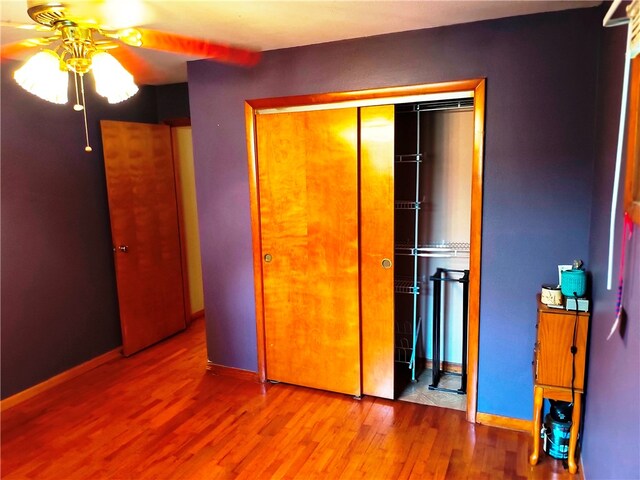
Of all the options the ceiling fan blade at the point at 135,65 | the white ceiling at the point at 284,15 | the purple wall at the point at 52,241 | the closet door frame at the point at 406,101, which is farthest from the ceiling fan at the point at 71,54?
the purple wall at the point at 52,241

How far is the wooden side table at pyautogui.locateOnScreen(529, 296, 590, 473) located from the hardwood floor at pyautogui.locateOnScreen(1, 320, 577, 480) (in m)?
0.38

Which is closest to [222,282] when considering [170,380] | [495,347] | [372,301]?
[170,380]

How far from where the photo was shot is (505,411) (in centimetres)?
266

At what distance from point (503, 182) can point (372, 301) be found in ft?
3.54

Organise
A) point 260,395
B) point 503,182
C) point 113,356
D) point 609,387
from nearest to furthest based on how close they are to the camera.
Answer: point 609,387, point 503,182, point 260,395, point 113,356

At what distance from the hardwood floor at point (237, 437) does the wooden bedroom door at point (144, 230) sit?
731 millimetres

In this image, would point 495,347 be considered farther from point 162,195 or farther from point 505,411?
point 162,195

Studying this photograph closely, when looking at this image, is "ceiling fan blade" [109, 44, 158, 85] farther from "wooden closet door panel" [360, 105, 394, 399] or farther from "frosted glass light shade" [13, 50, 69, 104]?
"wooden closet door panel" [360, 105, 394, 399]

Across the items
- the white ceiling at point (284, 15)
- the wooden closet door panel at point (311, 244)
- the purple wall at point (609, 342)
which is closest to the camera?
the purple wall at point (609, 342)

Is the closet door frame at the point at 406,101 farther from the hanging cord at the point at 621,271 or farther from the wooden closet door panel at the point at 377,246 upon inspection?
the hanging cord at the point at 621,271

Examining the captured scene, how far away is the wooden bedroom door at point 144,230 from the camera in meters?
3.71

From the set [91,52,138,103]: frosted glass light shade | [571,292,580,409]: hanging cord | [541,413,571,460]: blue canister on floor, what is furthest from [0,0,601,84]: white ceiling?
[541,413,571,460]: blue canister on floor

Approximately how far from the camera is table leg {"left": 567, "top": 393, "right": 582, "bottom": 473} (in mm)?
2205

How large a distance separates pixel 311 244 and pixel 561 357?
158 centimetres
